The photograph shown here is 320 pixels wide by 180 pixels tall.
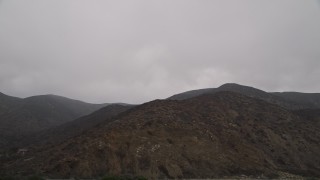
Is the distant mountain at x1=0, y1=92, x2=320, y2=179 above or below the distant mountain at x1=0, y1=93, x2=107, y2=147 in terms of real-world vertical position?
below

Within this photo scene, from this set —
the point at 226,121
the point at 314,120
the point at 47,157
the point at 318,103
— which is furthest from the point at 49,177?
the point at 318,103

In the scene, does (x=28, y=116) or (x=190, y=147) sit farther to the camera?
(x=28, y=116)

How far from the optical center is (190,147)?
166 ft

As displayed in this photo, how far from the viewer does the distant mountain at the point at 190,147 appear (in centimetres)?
4584

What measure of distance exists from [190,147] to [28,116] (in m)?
88.7

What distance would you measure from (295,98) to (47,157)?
90.2 meters

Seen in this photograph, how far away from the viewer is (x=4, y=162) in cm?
5984

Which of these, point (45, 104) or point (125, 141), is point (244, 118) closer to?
point (125, 141)

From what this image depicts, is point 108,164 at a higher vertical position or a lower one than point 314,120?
lower

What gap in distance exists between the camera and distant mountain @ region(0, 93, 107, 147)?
11126 centimetres

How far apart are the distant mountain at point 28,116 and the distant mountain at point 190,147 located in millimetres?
48860

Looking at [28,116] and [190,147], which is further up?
[28,116]

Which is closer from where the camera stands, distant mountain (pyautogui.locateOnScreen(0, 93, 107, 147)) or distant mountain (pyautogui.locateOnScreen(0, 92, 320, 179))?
distant mountain (pyautogui.locateOnScreen(0, 92, 320, 179))

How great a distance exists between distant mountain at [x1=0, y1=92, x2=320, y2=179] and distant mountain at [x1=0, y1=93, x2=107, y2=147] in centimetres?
4886
